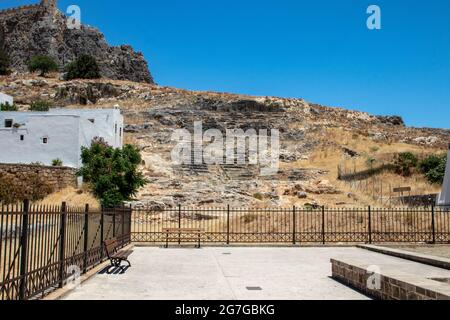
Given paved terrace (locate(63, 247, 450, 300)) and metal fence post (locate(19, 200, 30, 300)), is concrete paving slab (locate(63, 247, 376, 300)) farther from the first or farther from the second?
metal fence post (locate(19, 200, 30, 300))

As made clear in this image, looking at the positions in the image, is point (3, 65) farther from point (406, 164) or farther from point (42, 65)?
point (406, 164)

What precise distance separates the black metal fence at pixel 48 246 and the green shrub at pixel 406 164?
35.2m

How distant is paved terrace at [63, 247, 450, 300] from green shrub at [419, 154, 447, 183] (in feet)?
77.8

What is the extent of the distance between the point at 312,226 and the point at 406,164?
76.1ft

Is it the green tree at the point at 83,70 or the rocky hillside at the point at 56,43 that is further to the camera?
the rocky hillside at the point at 56,43

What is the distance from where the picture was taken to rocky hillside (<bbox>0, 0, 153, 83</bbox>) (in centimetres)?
10044

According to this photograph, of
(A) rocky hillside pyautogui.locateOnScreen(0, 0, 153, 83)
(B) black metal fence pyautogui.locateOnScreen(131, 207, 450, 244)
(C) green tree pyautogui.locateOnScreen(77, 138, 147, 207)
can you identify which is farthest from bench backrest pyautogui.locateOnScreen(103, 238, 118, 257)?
(A) rocky hillside pyautogui.locateOnScreen(0, 0, 153, 83)

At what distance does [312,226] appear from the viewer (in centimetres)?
2459

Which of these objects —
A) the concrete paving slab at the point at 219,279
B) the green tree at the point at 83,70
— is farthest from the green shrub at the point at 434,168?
the green tree at the point at 83,70

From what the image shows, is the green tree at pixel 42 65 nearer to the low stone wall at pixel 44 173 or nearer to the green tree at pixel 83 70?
the green tree at pixel 83 70

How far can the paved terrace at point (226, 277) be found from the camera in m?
9.30

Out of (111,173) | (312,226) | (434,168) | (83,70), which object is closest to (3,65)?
(83,70)
